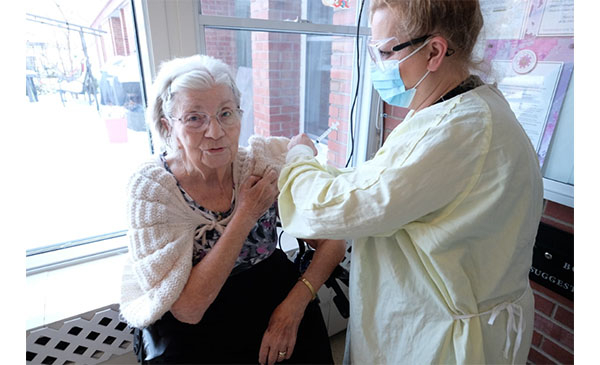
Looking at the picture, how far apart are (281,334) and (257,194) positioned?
0.49 m

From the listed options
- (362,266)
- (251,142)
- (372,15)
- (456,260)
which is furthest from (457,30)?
(251,142)

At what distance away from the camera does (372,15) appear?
0.89 meters

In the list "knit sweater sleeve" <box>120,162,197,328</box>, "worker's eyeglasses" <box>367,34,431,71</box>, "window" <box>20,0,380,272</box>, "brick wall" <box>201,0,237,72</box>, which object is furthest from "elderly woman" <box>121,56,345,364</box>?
"worker's eyeglasses" <box>367,34,431,71</box>

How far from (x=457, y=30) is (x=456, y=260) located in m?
0.57

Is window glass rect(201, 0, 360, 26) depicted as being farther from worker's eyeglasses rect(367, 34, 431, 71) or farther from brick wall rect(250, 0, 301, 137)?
worker's eyeglasses rect(367, 34, 431, 71)

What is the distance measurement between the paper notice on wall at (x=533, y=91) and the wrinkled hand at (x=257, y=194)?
0.98 m

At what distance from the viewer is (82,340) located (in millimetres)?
1264

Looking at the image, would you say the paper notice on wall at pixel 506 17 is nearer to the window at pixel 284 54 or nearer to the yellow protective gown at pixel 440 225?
the window at pixel 284 54

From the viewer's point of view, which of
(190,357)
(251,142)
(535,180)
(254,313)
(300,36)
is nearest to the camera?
(535,180)

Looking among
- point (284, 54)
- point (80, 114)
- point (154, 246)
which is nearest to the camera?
point (154, 246)

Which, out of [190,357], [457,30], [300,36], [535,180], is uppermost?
[300,36]

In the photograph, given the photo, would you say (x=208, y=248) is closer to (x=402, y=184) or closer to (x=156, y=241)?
(x=156, y=241)

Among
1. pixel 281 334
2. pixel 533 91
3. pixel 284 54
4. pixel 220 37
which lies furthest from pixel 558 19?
pixel 281 334

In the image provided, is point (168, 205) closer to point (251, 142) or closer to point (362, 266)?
point (251, 142)
